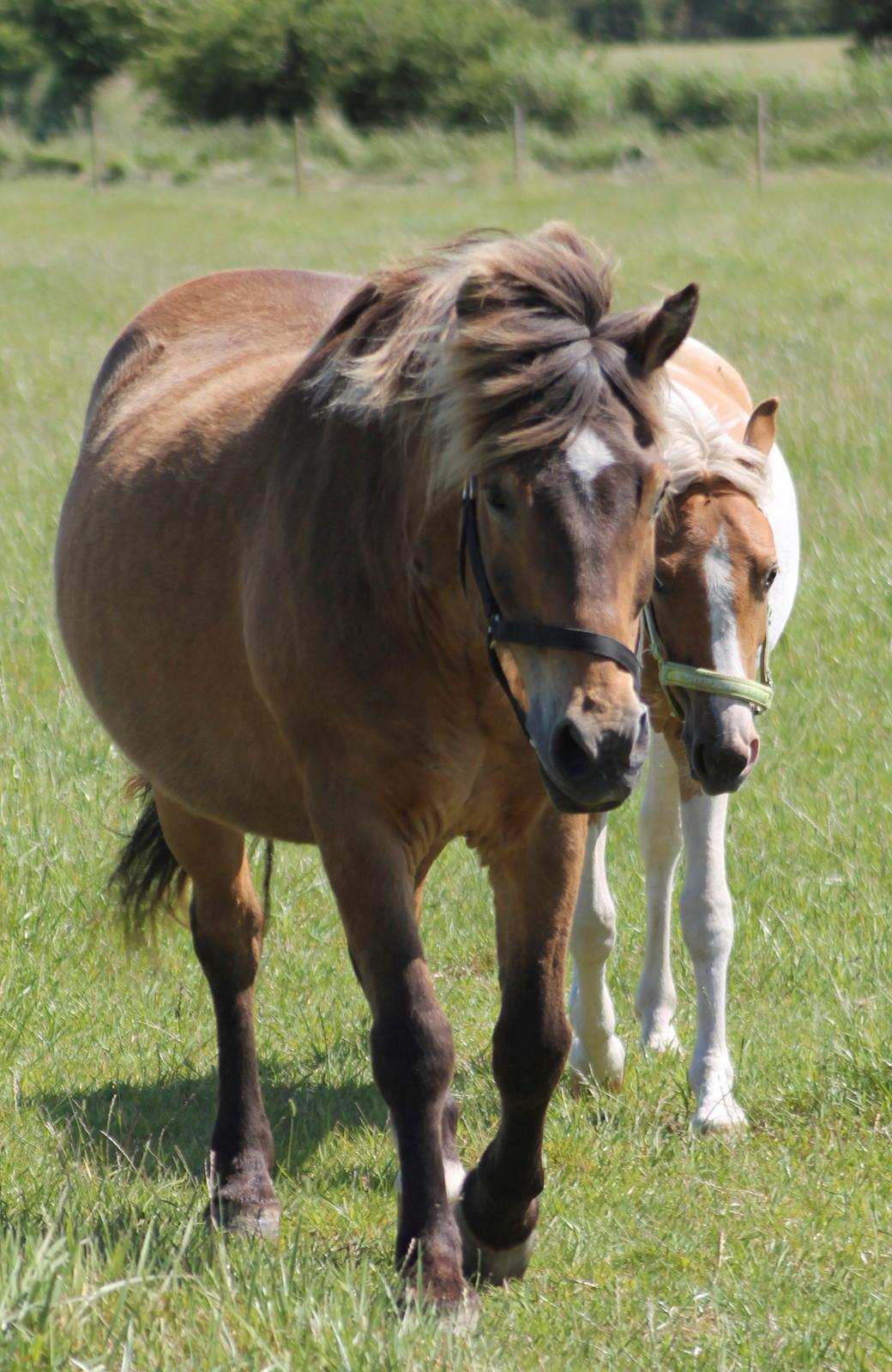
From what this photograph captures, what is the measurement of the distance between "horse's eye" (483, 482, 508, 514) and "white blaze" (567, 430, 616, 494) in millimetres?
122

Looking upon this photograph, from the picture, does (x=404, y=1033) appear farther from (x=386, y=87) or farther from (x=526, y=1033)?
(x=386, y=87)

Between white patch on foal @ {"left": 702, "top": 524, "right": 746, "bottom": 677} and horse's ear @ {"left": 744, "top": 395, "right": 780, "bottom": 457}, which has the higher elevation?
horse's ear @ {"left": 744, "top": 395, "right": 780, "bottom": 457}

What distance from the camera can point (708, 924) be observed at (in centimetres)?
389

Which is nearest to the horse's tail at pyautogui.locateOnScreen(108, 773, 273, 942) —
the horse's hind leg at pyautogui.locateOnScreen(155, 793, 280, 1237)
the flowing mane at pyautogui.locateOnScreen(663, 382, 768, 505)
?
the horse's hind leg at pyautogui.locateOnScreen(155, 793, 280, 1237)

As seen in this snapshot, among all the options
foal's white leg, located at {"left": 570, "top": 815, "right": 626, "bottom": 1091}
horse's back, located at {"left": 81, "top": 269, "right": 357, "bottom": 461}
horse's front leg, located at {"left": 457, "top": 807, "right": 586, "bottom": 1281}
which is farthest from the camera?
foal's white leg, located at {"left": 570, "top": 815, "right": 626, "bottom": 1091}

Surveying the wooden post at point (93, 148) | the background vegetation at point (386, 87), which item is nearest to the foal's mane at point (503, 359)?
the background vegetation at point (386, 87)

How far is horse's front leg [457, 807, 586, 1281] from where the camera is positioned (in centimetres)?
305

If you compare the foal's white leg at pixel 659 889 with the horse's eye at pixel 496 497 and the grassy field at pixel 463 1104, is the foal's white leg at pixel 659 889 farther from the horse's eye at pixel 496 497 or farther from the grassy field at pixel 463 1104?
the horse's eye at pixel 496 497

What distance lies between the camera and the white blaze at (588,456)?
8.01 ft

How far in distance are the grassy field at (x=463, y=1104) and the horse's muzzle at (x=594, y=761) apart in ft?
2.75

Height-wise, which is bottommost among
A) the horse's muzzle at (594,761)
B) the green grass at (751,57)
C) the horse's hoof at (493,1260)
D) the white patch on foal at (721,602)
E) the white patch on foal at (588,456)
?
the green grass at (751,57)

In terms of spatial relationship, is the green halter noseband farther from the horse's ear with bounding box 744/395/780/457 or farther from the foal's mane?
the foal's mane

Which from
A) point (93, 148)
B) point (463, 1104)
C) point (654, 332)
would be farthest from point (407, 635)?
point (93, 148)

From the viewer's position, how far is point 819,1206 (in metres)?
3.22
